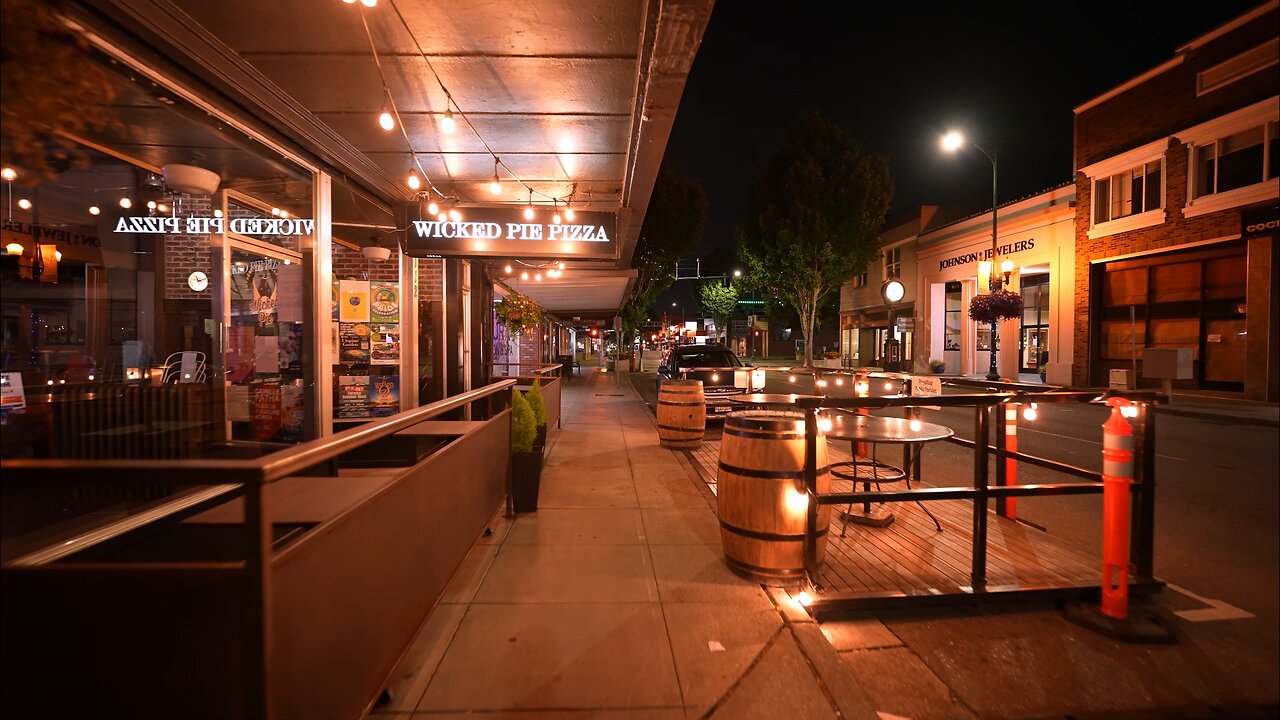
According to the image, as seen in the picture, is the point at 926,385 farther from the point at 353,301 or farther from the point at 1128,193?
the point at 1128,193

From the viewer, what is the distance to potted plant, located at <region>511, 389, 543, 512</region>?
5.56m

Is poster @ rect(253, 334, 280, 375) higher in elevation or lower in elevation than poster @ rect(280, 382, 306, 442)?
higher

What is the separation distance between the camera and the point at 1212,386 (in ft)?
56.4

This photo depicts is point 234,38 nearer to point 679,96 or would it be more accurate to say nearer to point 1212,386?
point 679,96

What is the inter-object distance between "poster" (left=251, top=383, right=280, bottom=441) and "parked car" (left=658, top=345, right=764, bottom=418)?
5289 mm

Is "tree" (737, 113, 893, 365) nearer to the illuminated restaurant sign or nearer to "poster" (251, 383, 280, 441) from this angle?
the illuminated restaurant sign

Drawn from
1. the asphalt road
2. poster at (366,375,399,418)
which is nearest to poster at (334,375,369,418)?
poster at (366,375,399,418)

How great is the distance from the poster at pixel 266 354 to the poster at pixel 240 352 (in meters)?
0.04

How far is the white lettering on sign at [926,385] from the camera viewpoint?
569 centimetres

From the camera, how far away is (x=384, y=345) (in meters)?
7.29

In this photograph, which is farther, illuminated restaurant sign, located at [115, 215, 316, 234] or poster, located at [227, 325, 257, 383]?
illuminated restaurant sign, located at [115, 215, 316, 234]

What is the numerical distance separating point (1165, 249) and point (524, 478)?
21.7 meters

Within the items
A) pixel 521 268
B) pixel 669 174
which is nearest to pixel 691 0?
pixel 521 268

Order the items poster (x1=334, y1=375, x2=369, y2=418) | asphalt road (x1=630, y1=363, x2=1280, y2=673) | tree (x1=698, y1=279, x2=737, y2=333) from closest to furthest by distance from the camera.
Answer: asphalt road (x1=630, y1=363, x2=1280, y2=673) → poster (x1=334, y1=375, x2=369, y2=418) → tree (x1=698, y1=279, x2=737, y2=333)
